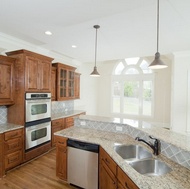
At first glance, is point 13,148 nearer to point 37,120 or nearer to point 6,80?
point 37,120

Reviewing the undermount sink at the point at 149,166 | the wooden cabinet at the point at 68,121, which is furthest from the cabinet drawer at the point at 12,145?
the undermount sink at the point at 149,166

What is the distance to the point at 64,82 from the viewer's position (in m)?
4.77

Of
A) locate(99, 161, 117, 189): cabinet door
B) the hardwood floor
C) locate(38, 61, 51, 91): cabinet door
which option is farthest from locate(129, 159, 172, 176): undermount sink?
locate(38, 61, 51, 91): cabinet door

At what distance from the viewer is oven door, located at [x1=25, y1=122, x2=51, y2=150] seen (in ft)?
10.2

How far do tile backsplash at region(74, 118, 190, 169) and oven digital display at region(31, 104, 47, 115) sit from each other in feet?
3.17

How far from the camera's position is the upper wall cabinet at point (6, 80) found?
9.53 ft

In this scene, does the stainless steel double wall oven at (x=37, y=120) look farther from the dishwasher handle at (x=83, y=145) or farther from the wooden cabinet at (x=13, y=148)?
the dishwasher handle at (x=83, y=145)

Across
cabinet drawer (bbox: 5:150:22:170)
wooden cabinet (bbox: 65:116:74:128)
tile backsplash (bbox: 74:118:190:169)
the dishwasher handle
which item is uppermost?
A: tile backsplash (bbox: 74:118:190:169)

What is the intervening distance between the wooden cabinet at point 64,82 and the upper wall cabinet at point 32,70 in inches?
31.4

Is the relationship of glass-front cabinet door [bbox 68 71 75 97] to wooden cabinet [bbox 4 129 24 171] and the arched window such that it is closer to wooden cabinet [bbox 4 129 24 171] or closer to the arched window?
wooden cabinet [bbox 4 129 24 171]

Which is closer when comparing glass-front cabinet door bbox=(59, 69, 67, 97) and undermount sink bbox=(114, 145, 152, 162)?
undermount sink bbox=(114, 145, 152, 162)

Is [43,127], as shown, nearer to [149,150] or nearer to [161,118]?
[149,150]

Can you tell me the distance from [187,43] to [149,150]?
3313 mm

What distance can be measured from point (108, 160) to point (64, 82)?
3383 millimetres
